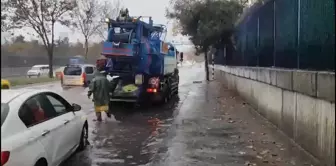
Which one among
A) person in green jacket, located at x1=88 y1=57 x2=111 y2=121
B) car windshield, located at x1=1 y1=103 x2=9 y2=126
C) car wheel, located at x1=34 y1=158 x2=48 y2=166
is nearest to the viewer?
car windshield, located at x1=1 y1=103 x2=9 y2=126

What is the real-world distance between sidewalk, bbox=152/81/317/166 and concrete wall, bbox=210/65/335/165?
28 cm

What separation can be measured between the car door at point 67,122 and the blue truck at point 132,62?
22.5 ft

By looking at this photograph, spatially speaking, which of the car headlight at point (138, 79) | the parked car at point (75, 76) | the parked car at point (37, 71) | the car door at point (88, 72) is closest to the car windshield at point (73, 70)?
the parked car at point (75, 76)

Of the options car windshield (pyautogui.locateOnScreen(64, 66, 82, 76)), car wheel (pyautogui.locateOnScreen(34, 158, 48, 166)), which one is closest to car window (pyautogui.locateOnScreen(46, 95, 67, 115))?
car wheel (pyautogui.locateOnScreen(34, 158, 48, 166))

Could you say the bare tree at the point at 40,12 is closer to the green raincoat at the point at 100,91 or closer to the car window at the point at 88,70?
the car window at the point at 88,70

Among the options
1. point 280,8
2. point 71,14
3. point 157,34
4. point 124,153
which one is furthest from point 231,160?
point 71,14

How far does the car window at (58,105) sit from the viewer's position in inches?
241

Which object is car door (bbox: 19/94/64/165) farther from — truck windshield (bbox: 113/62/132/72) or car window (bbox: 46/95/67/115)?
truck windshield (bbox: 113/62/132/72)

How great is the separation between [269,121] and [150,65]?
18.3 ft

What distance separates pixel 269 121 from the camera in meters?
10.7

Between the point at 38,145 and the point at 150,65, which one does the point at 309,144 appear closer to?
the point at 38,145

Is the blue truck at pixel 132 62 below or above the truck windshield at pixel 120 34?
A: below

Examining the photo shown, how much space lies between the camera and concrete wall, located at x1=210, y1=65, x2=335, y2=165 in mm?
5851

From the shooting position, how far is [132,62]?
46.5ft
